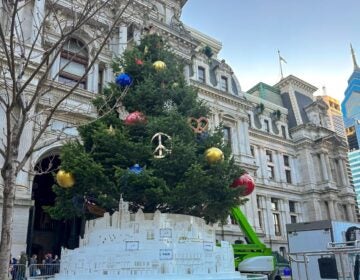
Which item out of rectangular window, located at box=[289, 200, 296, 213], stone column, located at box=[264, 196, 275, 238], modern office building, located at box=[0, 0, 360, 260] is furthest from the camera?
rectangular window, located at box=[289, 200, 296, 213]

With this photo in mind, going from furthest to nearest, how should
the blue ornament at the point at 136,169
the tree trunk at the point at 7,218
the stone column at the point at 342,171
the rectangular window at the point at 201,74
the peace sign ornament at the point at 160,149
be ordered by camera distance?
the stone column at the point at 342,171
the rectangular window at the point at 201,74
the peace sign ornament at the point at 160,149
the blue ornament at the point at 136,169
the tree trunk at the point at 7,218

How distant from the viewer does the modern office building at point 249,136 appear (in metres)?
23.6

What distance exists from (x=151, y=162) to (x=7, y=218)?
18.6 ft

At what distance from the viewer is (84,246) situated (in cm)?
1103

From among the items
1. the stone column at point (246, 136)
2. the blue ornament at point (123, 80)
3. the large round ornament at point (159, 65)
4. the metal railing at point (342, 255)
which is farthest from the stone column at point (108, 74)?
the metal railing at point (342, 255)

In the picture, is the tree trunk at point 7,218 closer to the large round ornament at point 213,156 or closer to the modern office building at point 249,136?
the large round ornament at point 213,156

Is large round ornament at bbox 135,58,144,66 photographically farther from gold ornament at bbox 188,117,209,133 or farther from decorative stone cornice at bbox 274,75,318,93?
decorative stone cornice at bbox 274,75,318,93

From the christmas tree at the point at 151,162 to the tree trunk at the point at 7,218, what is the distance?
3.84m

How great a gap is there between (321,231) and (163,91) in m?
9.46

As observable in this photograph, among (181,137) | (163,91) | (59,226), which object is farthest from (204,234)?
(59,226)

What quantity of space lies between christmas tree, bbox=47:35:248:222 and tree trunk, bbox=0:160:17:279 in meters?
3.84

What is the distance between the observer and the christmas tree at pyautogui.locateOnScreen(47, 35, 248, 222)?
11344 millimetres

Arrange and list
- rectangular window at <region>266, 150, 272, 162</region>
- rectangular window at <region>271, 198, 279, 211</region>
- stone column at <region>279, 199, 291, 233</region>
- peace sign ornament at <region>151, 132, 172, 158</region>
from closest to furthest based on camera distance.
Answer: peace sign ornament at <region>151, 132, 172, 158</region>, stone column at <region>279, 199, 291, 233</region>, rectangular window at <region>271, 198, 279, 211</region>, rectangular window at <region>266, 150, 272, 162</region>

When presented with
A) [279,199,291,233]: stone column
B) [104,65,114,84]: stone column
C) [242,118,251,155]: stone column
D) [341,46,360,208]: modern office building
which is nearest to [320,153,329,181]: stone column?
[279,199,291,233]: stone column
